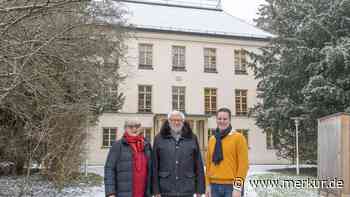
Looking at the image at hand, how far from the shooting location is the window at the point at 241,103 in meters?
A: 36.2

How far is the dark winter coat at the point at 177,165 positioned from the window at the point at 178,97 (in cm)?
2884

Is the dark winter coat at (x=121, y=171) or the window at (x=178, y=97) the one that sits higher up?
the window at (x=178, y=97)

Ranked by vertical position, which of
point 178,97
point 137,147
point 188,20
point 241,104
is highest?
point 188,20

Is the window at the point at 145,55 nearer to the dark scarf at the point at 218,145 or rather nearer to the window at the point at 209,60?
the window at the point at 209,60

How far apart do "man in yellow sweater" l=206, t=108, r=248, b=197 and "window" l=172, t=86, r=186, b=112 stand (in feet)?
93.8

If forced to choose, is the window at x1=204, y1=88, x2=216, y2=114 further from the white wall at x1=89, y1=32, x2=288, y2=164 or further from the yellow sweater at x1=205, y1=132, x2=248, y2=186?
the yellow sweater at x1=205, y1=132, x2=248, y2=186

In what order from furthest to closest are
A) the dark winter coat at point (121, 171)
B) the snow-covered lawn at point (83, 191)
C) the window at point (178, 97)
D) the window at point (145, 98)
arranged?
the window at point (178, 97) → the window at point (145, 98) → the snow-covered lawn at point (83, 191) → the dark winter coat at point (121, 171)

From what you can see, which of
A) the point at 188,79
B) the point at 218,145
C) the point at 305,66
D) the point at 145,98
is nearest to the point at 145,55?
the point at 145,98

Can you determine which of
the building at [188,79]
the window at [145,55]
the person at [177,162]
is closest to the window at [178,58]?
the building at [188,79]

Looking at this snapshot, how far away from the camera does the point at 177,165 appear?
580 centimetres

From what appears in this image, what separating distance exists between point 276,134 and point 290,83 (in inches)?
155

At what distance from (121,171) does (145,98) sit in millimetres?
28582

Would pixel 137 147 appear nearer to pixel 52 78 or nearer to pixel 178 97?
pixel 52 78

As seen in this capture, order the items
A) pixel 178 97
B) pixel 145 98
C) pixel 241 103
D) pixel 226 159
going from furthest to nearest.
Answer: pixel 241 103
pixel 178 97
pixel 145 98
pixel 226 159
